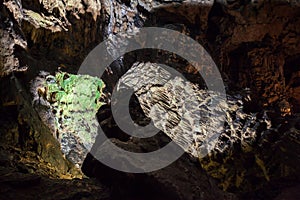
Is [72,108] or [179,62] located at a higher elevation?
[179,62]

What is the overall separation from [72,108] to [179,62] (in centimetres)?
206

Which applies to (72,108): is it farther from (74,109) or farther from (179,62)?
(179,62)

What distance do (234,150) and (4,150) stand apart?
9.85 feet

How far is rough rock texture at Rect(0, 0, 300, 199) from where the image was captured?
350 cm

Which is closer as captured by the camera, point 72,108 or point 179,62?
point 72,108

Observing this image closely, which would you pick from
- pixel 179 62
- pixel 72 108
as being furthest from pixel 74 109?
pixel 179 62

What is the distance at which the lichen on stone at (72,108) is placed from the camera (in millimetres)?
4352

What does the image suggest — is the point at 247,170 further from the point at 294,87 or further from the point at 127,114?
the point at 294,87

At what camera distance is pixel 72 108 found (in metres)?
4.64

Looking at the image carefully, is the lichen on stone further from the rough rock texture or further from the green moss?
the rough rock texture

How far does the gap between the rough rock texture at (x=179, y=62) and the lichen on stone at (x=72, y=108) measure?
176mm

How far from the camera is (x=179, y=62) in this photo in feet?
16.3

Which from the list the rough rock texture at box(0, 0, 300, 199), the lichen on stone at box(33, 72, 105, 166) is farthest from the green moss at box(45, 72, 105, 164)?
the rough rock texture at box(0, 0, 300, 199)

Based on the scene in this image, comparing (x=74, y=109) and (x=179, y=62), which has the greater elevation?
(x=179, y=62)
